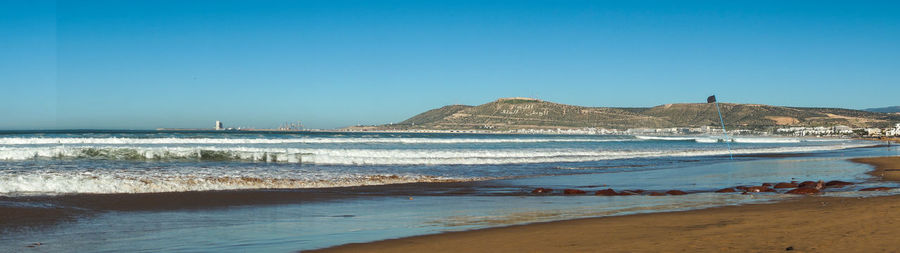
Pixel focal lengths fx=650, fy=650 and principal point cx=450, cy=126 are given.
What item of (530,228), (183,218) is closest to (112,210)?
(183,218)

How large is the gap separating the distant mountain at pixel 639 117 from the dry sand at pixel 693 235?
482 ft

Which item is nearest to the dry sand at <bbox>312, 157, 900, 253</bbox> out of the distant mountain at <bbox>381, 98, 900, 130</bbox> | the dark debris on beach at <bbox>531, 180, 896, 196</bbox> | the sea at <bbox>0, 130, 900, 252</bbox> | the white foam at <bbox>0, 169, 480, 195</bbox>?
the sea at <bbox>0, 130, 900, 252</bbox>

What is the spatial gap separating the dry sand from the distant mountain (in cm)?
14704

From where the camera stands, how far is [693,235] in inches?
272

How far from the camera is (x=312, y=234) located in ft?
24.9

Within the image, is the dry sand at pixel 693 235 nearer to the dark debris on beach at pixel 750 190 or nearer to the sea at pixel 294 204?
the sea at pixel 294 204

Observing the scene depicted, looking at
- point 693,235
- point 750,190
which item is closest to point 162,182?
point 693,235

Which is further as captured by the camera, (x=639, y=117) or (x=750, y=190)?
(x=639, y=117)

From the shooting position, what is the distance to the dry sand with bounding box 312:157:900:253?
6191 millimetres

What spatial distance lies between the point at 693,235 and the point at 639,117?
6755 inches

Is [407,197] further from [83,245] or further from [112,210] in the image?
[83,245]

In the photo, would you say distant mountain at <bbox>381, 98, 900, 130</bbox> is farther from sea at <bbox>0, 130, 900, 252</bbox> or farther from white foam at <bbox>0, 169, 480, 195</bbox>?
white foam at <bbox>0, 169, 480, 195</bbox>

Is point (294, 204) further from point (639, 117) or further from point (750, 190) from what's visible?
point (639, 117)

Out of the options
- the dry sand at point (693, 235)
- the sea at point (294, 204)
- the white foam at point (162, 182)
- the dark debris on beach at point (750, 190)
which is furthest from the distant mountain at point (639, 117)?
the dry sand at point (693, 235)
